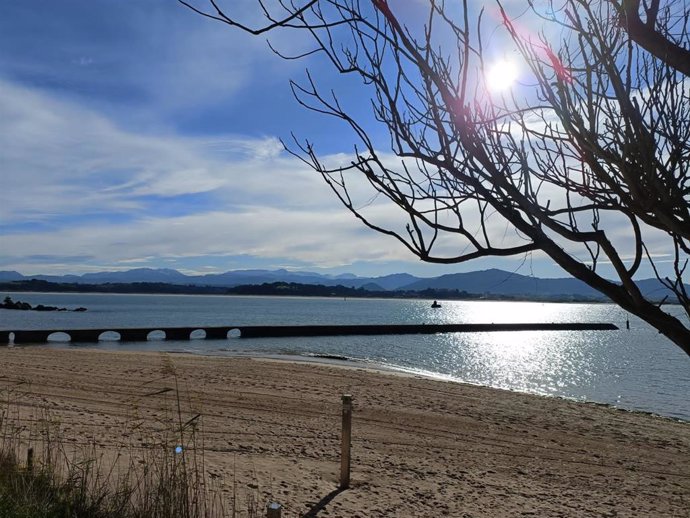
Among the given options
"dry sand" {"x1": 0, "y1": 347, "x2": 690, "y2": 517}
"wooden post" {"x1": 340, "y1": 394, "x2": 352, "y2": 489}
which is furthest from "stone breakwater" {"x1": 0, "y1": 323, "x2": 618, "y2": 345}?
"wooden post" {"x1": 340, "y1": 394, "x2": 352, "y2": 489}

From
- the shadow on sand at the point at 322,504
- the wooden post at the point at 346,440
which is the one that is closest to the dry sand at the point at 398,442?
the shadow on sand at the point at 322,504

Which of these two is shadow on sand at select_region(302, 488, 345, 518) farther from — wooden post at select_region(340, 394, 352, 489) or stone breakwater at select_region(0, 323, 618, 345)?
stone breakwater at select_region(0, 323, 618, 345)

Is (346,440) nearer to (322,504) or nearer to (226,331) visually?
(322,504)

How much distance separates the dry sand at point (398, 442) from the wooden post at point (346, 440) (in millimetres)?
183

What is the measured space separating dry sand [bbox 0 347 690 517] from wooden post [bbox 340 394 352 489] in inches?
7.2

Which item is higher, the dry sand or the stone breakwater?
the dry sand

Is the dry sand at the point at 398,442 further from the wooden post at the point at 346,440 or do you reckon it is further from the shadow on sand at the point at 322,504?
the wooden post at the point at 346,440

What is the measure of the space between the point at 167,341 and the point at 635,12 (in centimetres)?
5289

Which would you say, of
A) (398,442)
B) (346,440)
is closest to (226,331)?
(398,442)

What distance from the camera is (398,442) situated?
11.1 meters

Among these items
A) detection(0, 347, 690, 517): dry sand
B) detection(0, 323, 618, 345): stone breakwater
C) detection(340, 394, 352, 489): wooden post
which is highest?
detection(340, 394, 352, 489): wooden post

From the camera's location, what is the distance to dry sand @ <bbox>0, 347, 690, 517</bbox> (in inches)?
306

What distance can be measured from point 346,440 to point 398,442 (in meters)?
4.20

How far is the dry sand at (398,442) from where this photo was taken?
778 centimetres
